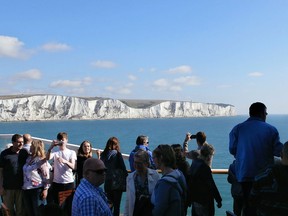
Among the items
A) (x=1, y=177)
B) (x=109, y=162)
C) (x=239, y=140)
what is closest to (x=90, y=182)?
(x=239, y=140)

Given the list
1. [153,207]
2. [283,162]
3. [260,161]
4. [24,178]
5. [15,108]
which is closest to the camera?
[283,162]

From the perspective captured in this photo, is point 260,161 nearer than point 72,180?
Yes

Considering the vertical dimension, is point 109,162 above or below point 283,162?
below

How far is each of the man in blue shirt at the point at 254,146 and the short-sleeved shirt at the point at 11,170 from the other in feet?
10.7

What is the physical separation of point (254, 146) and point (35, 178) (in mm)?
3265

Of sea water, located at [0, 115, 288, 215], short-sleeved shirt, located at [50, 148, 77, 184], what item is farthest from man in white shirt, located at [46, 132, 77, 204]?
sea water, located at [0, 115, 288, 215]

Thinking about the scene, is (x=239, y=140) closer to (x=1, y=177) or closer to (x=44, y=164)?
(x=44, y=164)

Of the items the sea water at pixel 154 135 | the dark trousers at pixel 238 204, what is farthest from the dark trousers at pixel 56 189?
the dark trousers at pixel 238 204

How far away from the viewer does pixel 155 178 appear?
4066 millimetres

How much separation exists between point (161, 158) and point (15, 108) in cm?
16708

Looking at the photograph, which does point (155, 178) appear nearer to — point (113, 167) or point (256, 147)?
point (256, 147)

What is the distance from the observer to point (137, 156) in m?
3.97

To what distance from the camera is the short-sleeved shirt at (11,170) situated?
18.2 ft

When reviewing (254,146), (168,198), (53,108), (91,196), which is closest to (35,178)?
(168,198)
